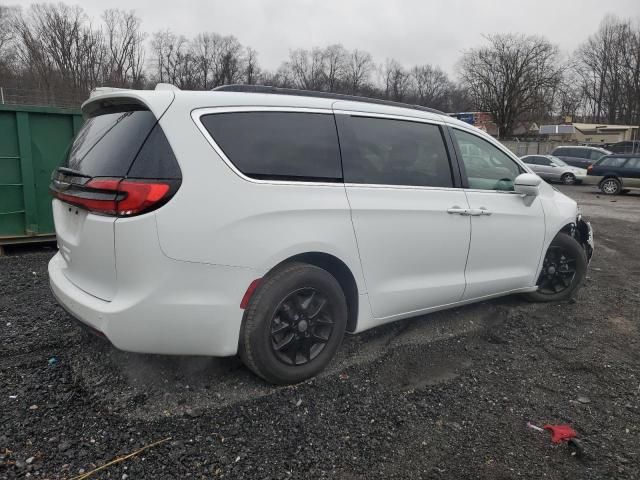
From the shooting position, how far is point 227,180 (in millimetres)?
2584

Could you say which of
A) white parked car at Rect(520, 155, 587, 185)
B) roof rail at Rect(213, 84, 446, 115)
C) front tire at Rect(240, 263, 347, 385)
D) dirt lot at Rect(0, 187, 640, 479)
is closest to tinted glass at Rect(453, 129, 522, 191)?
roof rail at Rect(213, 84, 446, 115)

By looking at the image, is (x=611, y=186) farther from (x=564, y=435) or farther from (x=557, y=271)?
(x=564, y=435)

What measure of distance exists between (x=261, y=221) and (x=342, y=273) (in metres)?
0.72

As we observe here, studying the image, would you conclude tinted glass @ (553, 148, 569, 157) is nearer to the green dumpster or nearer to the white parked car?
the white parked car

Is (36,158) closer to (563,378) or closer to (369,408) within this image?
(369,408)

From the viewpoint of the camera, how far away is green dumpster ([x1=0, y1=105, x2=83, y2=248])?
588cm

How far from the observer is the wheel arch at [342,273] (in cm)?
295

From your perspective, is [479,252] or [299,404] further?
[479,252]

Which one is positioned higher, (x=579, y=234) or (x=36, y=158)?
(x=36, y=158)

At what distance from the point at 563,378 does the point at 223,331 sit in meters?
2.30

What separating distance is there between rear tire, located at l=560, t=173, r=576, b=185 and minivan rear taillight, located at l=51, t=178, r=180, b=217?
23379mm

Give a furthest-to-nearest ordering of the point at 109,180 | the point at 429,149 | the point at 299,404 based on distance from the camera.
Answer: the point at 429,149, the point at 299,404, the point at 109,180

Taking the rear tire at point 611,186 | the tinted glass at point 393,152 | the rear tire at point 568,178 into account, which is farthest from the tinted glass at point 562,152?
the tinted glass at point 393,152

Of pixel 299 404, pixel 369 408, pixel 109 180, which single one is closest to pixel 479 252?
pixel 369 408
